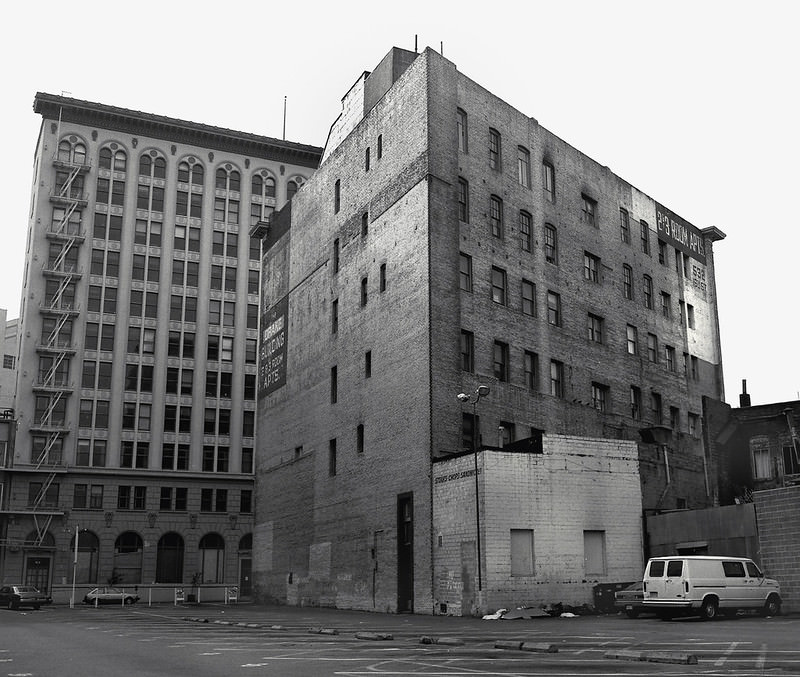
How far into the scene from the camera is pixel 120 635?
24.0m

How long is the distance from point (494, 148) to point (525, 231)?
4577 mm

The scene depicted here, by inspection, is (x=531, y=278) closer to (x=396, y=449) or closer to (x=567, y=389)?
(x=567, y=389)

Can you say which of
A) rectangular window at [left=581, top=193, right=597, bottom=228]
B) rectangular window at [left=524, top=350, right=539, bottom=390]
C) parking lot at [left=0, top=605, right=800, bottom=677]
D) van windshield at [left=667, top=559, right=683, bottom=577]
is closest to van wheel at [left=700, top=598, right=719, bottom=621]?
parking lot at [left=0, top=605, right=800, bottom=677]

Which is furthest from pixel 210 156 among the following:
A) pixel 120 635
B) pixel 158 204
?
pixel 120 635

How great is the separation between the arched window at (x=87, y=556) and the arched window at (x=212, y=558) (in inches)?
Result: 343

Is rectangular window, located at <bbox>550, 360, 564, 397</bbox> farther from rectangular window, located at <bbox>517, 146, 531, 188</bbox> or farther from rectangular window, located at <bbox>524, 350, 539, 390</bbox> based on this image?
rectangular window, located at <bbox>517, 146, 531, 188</bbox>

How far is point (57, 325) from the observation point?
253 feet

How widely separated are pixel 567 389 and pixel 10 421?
1946 inches

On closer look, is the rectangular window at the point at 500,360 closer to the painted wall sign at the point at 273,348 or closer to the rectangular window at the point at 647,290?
the rectangular window at the point at 647,290

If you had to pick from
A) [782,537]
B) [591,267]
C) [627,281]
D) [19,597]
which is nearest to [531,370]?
[591,267]

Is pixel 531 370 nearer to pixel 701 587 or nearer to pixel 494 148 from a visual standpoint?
pixel 494 148

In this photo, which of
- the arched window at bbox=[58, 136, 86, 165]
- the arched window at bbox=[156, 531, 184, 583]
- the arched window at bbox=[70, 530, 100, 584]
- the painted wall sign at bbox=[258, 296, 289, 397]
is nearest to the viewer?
the painted wall sign at bbox=[258, 296, 289, 397]

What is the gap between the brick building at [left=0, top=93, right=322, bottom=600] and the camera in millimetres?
74375

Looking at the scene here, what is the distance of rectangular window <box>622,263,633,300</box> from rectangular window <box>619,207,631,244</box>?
1.67 metres
